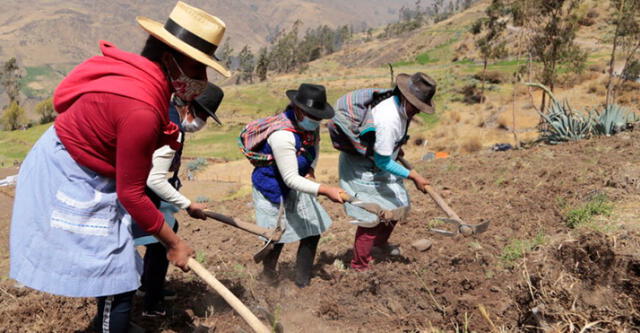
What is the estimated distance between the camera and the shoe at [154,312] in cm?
308

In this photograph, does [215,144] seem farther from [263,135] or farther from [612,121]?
[263,135]

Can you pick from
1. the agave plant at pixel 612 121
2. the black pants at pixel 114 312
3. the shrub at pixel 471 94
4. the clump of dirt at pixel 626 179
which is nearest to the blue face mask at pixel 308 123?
the black pants at pixel 114 312

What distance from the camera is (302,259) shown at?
3566 mm

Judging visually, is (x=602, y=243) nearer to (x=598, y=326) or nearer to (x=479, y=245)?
(x=598, y=326)

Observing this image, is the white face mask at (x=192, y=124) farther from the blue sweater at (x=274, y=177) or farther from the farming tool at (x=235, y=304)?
the farming tool at (x=235, y=304)

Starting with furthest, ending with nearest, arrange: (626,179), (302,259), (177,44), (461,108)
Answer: (461,108), (626,179), (302,259), (177,44)

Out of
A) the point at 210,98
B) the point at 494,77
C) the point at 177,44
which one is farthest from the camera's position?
the point at 494,77

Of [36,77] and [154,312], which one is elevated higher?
[154,312]

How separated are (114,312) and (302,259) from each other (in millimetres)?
1633

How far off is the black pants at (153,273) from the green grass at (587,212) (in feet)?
11.1

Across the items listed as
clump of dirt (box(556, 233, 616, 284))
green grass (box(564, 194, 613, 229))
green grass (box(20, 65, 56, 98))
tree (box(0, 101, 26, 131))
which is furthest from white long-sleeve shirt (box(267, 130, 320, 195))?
green grass (box(20, 65, 56, 98))

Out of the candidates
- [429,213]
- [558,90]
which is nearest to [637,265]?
[429,213]

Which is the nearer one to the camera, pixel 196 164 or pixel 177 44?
pixel 177 44

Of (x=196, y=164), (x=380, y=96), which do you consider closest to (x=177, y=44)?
(x=380, y=96)
